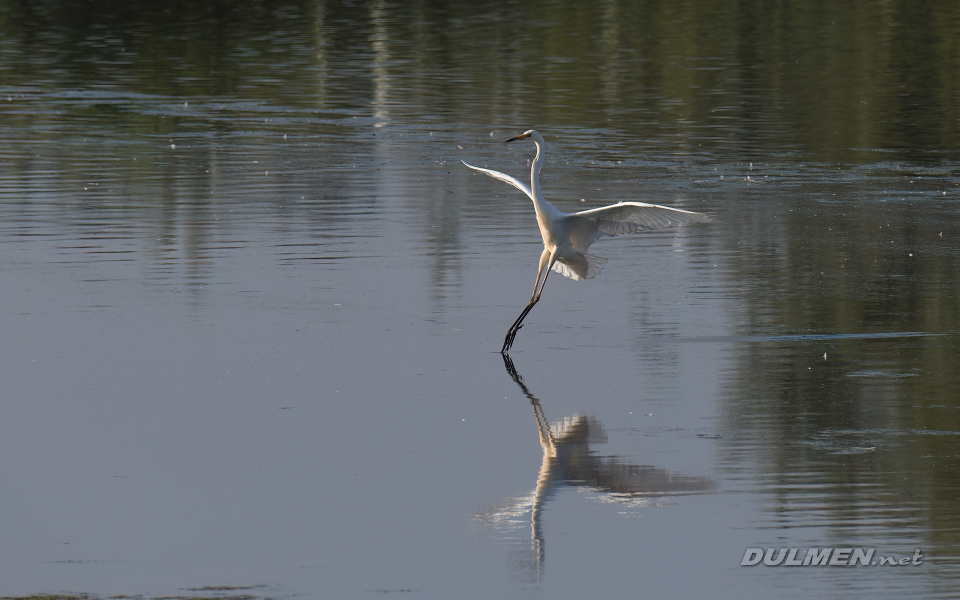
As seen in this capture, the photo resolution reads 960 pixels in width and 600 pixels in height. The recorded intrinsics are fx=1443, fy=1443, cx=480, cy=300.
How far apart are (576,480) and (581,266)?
3869 millimetres

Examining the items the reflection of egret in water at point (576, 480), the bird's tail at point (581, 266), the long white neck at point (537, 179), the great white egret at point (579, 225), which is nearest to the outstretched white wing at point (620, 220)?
the great white egret at point (579, 225)

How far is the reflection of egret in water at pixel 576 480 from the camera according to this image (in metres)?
6.89

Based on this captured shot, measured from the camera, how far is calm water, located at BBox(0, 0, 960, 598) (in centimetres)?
660

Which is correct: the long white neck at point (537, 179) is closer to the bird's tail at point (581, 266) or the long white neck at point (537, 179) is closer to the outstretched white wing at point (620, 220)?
the outstretched white wing at point (620, 220)

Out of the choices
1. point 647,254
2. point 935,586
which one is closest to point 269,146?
point 647,254

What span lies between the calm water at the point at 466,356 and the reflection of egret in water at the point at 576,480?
1.0 inches

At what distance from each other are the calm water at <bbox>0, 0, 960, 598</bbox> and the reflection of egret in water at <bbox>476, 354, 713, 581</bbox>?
3 cm

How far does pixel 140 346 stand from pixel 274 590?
4.45 metres

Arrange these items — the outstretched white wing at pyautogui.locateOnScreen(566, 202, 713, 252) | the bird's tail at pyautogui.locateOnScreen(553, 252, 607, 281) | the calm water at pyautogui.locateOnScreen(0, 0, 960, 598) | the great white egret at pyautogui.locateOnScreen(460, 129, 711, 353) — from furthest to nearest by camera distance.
Answer: the bird's tail at pyautogui.locateOnScreen(553, 252, 607, 281) → the great white egret at pyautogui.locateOnScreen(460, 129, 711, 353) → the outstretched white wing at pyautogui.locateOnScreen(566, 202, 713, 252) → the calm water at pyautogui.locateOnScreen(0, 0, 960, 598)

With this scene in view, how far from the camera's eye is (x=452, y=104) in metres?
25.5

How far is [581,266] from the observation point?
1116 centimetres

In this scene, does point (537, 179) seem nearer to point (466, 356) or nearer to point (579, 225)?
point (579, 225)

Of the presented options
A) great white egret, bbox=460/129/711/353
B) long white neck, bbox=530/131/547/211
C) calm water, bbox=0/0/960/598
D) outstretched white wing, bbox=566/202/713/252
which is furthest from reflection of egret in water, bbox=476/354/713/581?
long white neck, bbox=530/131/547/211

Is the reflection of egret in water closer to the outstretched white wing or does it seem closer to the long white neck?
the outstretched white wing
